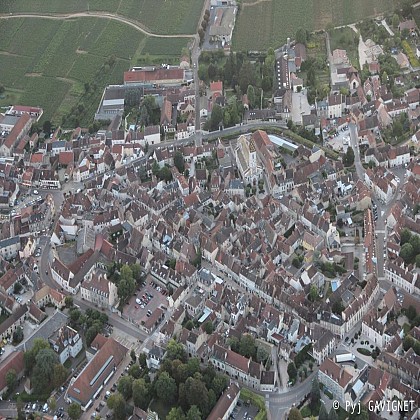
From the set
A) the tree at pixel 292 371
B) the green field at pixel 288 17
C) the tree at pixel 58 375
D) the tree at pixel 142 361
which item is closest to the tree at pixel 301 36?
the green field at pixel 288 17

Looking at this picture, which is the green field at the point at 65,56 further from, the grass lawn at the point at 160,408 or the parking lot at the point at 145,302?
the grass lawn at the point at 160,408

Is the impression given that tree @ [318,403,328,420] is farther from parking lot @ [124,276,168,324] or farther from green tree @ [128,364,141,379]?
parking lot @ [124,276,168,324]

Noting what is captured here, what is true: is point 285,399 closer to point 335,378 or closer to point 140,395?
point 335,378

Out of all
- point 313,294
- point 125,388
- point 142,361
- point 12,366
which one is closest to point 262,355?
point 313,294

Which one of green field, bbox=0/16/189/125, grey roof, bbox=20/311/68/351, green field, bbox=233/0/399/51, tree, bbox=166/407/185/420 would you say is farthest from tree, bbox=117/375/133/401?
green field, bbox=233/0/399/51

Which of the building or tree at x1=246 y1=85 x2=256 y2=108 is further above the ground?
the building

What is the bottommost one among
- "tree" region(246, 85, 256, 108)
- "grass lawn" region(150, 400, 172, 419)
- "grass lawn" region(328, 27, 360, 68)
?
"grass lawn" region(328, 27, 360, 68)
